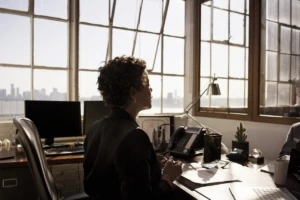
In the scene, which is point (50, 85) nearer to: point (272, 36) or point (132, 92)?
point (132, 92)

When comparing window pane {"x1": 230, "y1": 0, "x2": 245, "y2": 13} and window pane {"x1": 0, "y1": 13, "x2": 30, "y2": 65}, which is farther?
window pane {"x1": 230, "y1": 0, "x2": 245, "y2": 13}

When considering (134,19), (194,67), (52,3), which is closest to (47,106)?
(52,3)

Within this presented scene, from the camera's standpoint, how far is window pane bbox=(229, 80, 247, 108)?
289 cm

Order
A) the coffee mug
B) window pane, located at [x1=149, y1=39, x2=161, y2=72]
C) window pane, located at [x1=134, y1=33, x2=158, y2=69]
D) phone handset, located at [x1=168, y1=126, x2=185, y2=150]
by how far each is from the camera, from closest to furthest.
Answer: the coffee mug < phone handset, located at [x1=168, y1=126, x2=185, y2=150] < window pane, located at [x1=134, y1=33, x2=158, y2=69] < window pane, located at [x1=149, y1=39, x2=161, y2=72]

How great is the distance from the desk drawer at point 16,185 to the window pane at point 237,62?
2.30 metres

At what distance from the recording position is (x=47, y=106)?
243cm

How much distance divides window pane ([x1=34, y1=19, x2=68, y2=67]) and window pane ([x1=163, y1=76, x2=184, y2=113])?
55.0 inches

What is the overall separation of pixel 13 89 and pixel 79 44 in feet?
2.84

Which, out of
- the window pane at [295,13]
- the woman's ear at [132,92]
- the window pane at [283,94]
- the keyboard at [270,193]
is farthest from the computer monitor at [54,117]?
the window pane at [295,13]

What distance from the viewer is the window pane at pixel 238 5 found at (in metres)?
2.90

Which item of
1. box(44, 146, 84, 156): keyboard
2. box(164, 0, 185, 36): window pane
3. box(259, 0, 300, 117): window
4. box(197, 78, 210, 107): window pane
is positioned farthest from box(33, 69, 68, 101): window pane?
box(259, 0, 300, 117): window

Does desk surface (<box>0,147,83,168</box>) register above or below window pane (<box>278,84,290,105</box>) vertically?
below

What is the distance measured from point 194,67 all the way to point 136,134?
264 centimetres

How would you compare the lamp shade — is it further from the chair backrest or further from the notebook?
the chair backrest
